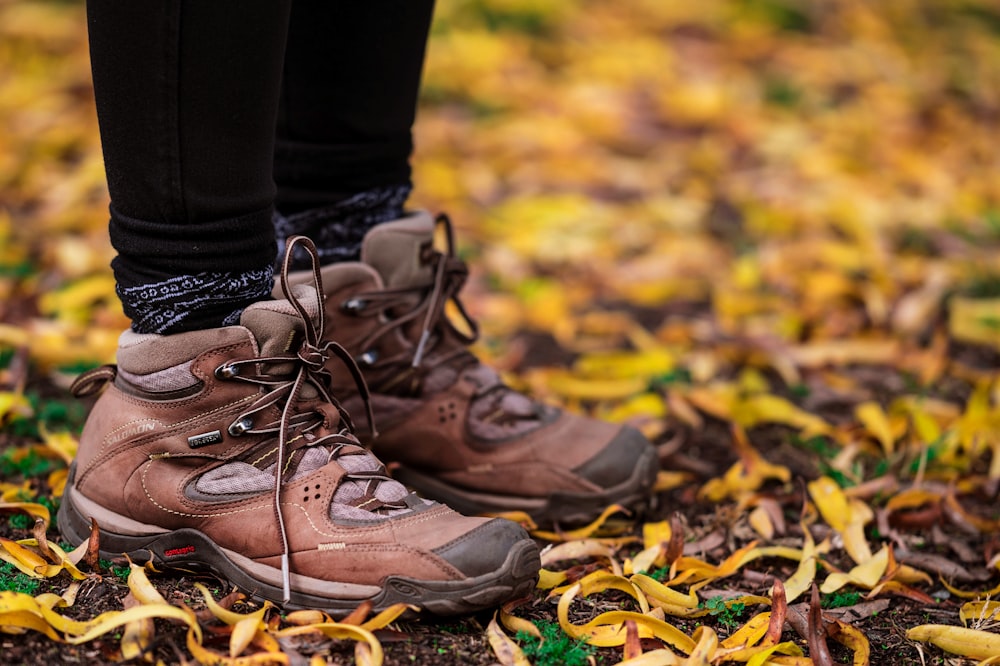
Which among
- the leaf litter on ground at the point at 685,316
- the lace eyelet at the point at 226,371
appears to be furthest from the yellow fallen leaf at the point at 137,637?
the lace eyelet at the point at 226,371

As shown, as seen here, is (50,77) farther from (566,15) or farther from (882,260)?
(882,260)

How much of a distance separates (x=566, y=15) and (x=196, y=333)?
4920 mm

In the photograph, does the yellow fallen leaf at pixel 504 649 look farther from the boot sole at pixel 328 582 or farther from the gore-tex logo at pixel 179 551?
the gore-tex logo at pixel 179 551

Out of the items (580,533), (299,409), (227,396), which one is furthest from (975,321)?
(227,396)

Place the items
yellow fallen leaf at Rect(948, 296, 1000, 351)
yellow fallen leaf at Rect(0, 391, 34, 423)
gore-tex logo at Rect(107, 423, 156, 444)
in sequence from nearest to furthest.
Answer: gore-tex logo at Rect(107, 423, 156, 444), yellow fallen leaf at Rect(0, 391, 34, 423), yellow fallen leaf at Rect(948, 296, 1000, 351)

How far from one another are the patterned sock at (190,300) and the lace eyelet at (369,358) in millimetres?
311

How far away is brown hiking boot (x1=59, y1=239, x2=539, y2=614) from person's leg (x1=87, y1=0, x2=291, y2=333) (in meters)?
0.08

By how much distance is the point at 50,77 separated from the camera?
4672 millimetres

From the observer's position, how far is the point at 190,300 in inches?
60.2

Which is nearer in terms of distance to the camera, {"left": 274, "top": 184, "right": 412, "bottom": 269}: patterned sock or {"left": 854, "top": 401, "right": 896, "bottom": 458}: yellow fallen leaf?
{"left": 274, "top": 184, "right": 412, "bottom": 269}: patterned sock

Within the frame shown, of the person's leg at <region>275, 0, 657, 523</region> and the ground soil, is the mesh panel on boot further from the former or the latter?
the person's leg at <region>275, 0, 657, 523</region>

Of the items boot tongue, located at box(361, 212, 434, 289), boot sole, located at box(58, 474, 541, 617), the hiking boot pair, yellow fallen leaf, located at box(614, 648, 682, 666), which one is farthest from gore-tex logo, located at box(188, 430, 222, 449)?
yellow fallen leaf, located at box(614, 648, 682, 666)

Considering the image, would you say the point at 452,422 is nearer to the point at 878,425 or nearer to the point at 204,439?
the point at 204,439

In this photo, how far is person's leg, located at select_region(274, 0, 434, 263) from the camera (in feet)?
6.01
